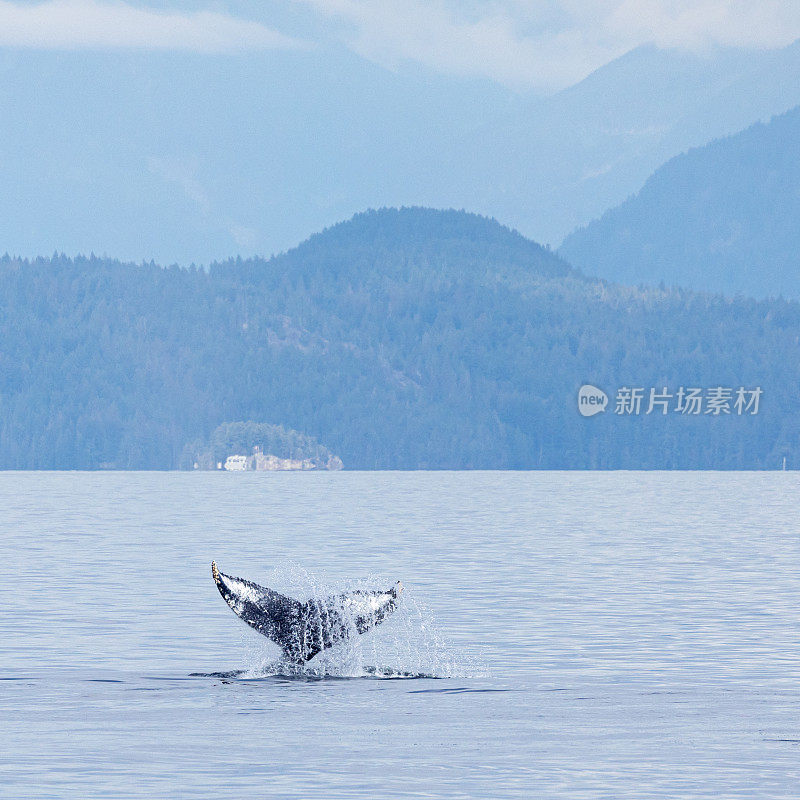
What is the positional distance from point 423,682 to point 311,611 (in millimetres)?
3449

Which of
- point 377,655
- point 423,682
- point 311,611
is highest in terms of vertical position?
point 311,611

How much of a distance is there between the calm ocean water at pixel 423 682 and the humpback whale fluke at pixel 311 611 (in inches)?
47.4

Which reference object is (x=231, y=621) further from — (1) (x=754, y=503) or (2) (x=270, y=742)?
(1) (x=754, y=503)

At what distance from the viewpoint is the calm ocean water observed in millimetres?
30750

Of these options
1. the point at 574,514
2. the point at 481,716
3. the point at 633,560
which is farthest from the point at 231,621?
the point at 574,514

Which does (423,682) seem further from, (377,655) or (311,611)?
(377,655)

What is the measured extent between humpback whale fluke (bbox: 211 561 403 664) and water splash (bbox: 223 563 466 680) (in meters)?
0.21

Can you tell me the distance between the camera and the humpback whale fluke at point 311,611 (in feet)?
127

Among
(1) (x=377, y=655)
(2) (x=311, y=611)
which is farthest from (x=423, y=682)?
(1) (x=377, y=655)

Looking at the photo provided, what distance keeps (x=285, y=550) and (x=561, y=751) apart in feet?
217

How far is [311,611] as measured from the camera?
39.6 m

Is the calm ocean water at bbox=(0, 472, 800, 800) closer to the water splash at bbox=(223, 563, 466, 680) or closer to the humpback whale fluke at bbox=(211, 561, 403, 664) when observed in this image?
the water splash at bbox=(223, 563, 466, 680)

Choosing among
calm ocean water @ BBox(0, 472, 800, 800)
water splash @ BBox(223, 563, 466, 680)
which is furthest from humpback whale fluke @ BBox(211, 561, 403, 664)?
calm ocean water @ BBox(0, 472, 800, 800)

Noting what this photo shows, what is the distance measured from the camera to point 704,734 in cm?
3459
